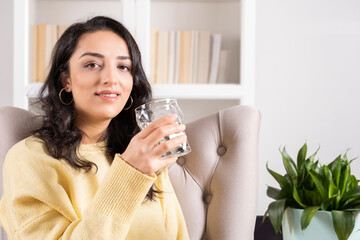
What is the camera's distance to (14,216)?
117 centimetres

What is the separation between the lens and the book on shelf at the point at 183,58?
6.79ft

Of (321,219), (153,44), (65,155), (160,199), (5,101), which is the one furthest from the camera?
(5,101)

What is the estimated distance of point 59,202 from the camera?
1.18 m

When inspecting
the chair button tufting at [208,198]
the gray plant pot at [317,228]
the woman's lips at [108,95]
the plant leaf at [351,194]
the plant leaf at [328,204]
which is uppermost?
the woman's lips at [108,95]

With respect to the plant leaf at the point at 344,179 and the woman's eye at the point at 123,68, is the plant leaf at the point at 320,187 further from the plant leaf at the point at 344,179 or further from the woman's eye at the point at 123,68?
the woman's eye at the point at 123,68

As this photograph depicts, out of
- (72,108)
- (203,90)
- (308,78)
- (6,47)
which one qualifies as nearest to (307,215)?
(72,108)

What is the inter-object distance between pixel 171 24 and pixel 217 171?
82cm

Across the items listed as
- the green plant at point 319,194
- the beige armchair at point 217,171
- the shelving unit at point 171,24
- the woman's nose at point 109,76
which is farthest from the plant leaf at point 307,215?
the shelving unit at point 171,24

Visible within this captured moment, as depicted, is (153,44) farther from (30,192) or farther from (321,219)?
(321,219)

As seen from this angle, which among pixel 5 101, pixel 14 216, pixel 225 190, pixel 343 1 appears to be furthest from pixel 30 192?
pixel 343 1

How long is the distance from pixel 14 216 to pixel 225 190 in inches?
27.3

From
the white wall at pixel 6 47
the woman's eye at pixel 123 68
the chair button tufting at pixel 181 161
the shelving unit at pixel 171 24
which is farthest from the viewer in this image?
the white wall at pixel 6 47

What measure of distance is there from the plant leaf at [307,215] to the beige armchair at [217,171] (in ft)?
1.74

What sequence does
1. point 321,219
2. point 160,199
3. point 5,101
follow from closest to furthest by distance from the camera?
point 321,219
point 160,199
point 5,101
